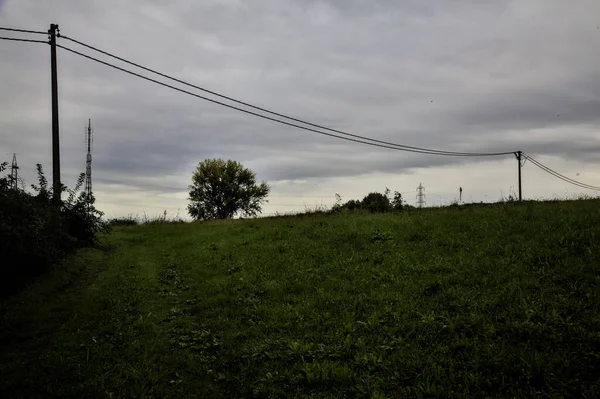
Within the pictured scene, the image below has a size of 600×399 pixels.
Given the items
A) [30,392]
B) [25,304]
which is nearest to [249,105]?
[25,304]

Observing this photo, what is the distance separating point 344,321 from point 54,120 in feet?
55.0

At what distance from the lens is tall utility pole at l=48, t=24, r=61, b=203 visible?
17156 mm

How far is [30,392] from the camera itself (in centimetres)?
583

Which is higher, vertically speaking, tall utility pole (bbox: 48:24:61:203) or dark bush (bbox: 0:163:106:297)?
tall utility pole (bbox: 48:24:61:203)

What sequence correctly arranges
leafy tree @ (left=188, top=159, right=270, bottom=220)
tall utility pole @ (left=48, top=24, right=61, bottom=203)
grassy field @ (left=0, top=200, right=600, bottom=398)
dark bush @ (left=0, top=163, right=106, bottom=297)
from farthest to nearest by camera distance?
leafy tree @ (left=188, top=159, right=270, bottom=220) < tall utility pole @ (left=48, top=24, right=61, bottom=203) < dark bush @ (left=0, top=163, right=106, bottom=297) < grassy field @ (left=0, top=200, right=600, bottom=398)

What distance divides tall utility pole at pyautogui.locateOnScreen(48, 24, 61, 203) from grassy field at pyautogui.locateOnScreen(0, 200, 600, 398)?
5545 mm

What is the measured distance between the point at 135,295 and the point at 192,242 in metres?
8.45

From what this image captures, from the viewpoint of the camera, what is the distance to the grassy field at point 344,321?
5531 mm

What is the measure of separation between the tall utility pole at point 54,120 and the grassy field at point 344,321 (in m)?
5.55

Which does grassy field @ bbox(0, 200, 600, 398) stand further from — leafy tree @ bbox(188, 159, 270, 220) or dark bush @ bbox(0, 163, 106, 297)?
leafy tree @ bbox(188, 159, 270, 220)

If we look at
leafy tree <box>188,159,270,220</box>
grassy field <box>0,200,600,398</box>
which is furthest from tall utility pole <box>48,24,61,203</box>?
leafy tree <box>188,159,270,220</box>

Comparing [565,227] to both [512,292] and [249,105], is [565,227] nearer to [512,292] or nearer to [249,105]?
[512,292]

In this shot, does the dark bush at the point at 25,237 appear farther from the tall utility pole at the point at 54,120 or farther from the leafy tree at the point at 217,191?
the leafy tree at the point at 217,191

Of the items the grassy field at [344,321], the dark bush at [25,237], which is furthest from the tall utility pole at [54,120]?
the grassy field at [344,321]
